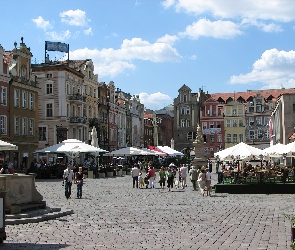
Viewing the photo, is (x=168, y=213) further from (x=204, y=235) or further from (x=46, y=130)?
(x=46, y=130)

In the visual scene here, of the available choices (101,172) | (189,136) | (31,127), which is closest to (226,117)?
(189,136)

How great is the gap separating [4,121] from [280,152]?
28.4 m

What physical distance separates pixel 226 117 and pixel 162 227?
8907 centimetres

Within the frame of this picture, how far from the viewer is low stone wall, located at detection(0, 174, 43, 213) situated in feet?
55.3

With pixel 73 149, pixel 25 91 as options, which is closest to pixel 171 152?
pixel 25 91

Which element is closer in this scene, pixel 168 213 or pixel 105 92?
pixel 168 213

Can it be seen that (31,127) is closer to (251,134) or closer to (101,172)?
(101,172)

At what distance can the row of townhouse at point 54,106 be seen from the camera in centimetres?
5403

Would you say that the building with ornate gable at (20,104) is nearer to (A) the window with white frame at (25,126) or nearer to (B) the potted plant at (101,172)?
(A) the window with white frame at (25,126)

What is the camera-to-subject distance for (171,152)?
218 feet

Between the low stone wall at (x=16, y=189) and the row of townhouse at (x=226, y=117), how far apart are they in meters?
82.3

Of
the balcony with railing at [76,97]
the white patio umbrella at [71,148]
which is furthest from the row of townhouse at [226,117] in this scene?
the white patio umbrella at [71,148]

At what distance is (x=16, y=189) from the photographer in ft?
57.1

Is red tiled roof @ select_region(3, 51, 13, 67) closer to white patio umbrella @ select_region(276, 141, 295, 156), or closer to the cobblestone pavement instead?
white patio umbrella @ select_region(276, 141, 295, 156)
